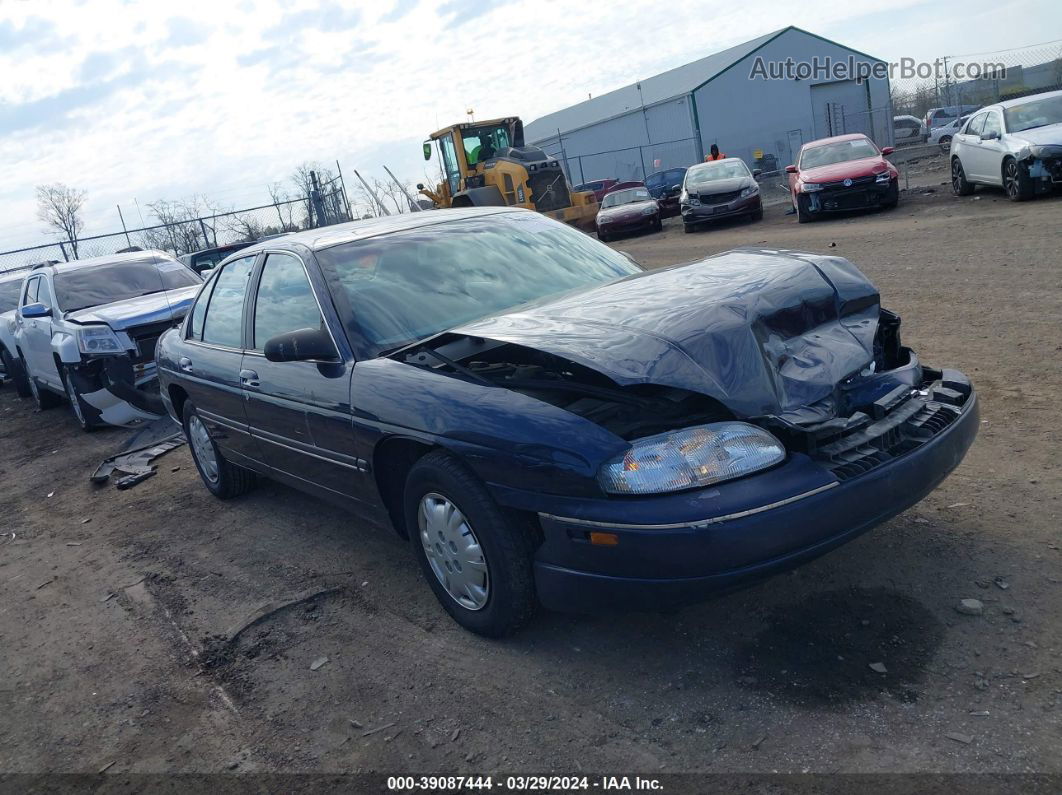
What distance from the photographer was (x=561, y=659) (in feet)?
10.8

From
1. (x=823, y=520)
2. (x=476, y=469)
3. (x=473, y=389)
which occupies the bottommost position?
(x=823, y=520)

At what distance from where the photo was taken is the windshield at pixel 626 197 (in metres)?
22.8

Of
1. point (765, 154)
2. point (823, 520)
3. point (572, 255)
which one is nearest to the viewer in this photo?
point (823, 520)

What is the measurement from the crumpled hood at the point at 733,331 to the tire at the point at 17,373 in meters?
10.9

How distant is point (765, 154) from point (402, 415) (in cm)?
4039

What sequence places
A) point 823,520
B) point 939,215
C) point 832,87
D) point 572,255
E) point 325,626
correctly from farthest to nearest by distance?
1. point 832,87
2. point 939,215
3. point 572,255
4. point 325,626
5. point 823,520

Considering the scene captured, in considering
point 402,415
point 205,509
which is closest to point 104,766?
point 402,415

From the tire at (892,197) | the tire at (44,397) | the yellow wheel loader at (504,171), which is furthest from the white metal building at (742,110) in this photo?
the tire at (44,397)

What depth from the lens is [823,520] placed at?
2.81m

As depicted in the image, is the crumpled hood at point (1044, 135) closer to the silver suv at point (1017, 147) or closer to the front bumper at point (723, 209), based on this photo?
the silver suv at point (1017, 147)

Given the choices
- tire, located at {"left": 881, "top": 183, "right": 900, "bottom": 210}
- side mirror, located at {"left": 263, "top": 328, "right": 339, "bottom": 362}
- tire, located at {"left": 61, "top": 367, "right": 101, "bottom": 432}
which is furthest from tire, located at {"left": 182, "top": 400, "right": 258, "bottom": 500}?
tire, located at {"left": 881, "top": 183, "right": 900, "bottom": 210}

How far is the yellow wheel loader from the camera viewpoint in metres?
21.6

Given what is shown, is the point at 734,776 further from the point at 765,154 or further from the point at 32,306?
the point at 765,154

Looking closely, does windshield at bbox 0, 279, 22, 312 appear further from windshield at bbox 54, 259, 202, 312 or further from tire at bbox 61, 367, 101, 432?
tire at bbox 61, 367, 101, 432
